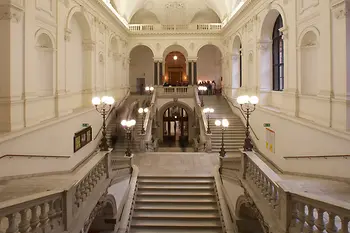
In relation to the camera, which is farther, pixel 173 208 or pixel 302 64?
pixel 302 64

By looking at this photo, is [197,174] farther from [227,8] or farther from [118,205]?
[227,8]

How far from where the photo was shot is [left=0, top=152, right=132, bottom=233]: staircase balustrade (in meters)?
5.01

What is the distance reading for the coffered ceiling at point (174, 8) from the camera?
31062 millimetres

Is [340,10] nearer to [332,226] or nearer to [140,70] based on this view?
[332,226]

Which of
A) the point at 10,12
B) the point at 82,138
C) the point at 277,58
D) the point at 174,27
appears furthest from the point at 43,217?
the point at 174,27

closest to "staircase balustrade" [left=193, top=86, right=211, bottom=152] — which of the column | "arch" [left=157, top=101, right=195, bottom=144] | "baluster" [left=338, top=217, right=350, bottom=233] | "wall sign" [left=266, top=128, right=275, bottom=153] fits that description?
"arch" [left=157, top=101, right=195, bottom=144]

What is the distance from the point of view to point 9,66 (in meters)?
11.1

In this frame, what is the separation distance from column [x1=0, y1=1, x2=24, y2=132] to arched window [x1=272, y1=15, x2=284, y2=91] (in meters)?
13.1

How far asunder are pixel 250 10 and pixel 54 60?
41.9 feet

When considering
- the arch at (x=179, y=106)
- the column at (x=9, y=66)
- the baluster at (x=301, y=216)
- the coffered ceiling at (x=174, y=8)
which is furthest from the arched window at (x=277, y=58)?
the baluster at (x=301, y=216)

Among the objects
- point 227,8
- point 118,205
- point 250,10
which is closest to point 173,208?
point 118,205

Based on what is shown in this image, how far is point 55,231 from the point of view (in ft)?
19.6

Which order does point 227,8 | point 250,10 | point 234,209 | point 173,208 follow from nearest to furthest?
point 234,209 < point 173,208 < point 250,10 < point 227,8

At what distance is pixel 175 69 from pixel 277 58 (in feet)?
71.9
